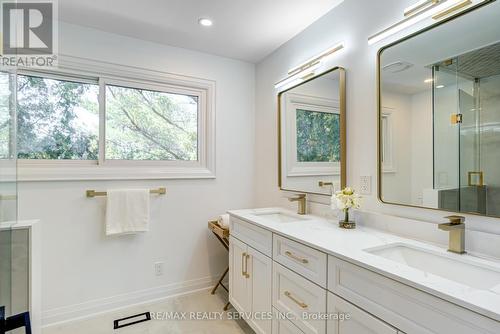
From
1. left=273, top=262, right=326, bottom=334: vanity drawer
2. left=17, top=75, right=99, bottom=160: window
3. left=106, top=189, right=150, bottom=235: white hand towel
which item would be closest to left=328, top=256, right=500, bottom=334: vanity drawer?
left=273, top=262, right=326, bottom=334: vanity drawer

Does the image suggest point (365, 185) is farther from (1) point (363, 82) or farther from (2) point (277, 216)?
(2) point (277, 216)

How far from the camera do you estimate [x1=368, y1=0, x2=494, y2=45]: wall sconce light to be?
1.17 metres

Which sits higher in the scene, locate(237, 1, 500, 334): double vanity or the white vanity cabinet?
locate(237, 1, 500, 334): double vanity

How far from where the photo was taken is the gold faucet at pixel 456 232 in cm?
109

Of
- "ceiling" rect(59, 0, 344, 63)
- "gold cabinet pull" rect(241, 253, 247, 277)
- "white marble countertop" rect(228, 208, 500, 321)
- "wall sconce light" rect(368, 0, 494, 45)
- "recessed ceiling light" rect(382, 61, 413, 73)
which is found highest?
"ceiling" rect(59, 0, 344, 63)

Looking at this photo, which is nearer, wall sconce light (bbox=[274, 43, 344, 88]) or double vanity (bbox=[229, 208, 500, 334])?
double vanity (bbox=[229, 208, 500, 334])

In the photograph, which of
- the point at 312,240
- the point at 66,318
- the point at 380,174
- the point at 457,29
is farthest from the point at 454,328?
the point at 66,318

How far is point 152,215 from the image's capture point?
239 centimetres

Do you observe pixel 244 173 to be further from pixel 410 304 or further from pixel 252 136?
pixel 410 304

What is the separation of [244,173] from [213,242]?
0.81m

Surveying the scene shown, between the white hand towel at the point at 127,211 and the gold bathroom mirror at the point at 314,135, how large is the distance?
127cm

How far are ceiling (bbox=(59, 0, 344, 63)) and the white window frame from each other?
33cm
